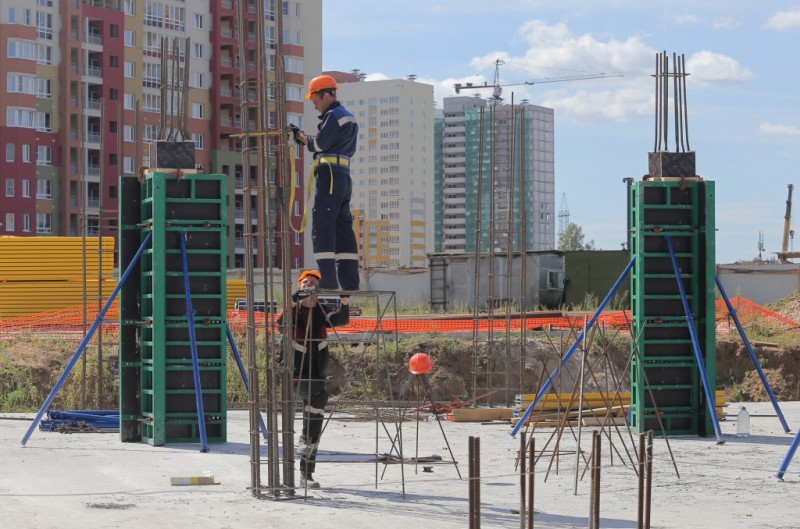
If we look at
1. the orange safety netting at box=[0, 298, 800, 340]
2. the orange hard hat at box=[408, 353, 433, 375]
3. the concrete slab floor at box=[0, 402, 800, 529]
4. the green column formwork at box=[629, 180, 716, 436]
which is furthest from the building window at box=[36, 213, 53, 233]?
the orange hard hat at box=[408, 353, 433, 375]

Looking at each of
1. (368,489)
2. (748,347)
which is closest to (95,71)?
(748,347)

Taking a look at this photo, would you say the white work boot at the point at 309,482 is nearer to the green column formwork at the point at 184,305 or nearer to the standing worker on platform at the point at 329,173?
the standing worker on platform at the point at 329,173

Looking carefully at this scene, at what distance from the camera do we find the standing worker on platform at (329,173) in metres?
14.6

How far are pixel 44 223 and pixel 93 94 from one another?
9.56 meters

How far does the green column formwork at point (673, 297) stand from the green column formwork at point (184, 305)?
5468mm

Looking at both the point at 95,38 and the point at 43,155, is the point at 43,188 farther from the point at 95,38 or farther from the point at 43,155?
the point at 95,38

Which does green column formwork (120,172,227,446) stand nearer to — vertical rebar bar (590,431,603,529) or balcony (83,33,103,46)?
vertical rebar bar (590,431,603,529)

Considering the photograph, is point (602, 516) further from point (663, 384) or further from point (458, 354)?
point (458, 354)

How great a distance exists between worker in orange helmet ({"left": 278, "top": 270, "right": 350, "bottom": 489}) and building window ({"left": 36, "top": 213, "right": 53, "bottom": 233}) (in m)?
74.2

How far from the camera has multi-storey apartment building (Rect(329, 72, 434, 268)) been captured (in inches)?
7008

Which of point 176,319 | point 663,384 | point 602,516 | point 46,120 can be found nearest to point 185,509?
point 602,516

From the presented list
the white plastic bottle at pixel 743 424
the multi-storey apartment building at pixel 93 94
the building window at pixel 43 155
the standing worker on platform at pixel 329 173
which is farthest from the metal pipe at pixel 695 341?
the building window at pixel 43 155

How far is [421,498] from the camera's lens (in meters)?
11.2

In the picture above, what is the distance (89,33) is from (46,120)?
21.9 ft
